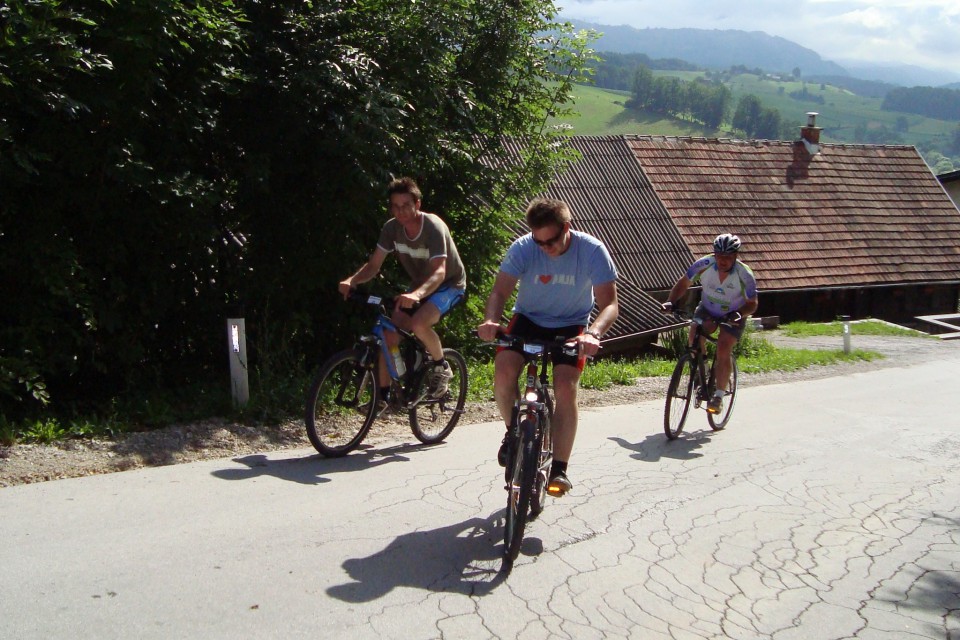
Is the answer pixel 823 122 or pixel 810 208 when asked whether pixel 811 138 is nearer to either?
pixel 810 208

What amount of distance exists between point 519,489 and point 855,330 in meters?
20.8

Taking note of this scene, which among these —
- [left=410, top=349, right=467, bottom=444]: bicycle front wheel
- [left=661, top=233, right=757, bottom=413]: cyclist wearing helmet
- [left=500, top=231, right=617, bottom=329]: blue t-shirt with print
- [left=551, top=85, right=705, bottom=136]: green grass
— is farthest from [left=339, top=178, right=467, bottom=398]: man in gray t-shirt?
[left=551, top=85, right=705, bottom=136]: green grass

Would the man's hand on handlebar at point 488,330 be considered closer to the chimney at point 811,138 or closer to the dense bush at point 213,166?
the dense bush at point 213,166

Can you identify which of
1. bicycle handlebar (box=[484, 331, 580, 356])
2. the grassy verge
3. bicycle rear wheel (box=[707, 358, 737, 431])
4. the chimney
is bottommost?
bicycle rear wheel (box=[707, 358, 737, 431])

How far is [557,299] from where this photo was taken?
5.67 meters

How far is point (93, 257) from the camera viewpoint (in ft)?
24.4

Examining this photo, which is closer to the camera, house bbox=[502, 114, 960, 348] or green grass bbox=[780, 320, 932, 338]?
green grass bbox=[780, 320, 932, 338]

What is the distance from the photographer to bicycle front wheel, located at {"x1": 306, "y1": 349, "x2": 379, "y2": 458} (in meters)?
6.84

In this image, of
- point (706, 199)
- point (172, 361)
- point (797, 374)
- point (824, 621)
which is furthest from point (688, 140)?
point (824, 621)

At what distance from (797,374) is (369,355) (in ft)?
28.1

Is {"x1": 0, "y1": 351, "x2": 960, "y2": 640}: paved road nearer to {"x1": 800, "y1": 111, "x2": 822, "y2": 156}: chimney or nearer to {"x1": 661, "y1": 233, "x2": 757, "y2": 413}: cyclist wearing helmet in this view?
{"x1": 661, "y1": 233, "x2": 757, "y2": 413}: cyclist wearing helmet

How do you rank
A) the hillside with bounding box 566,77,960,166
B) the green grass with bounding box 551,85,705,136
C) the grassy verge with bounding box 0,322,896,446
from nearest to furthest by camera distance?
the grassy verge with bounding box 0,322,896,446 < the green grass with bounding box 551,85,705,136 < the hillside with bounding box 566,77,960,166

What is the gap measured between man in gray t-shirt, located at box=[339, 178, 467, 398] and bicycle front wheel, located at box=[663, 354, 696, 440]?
92.7 inches

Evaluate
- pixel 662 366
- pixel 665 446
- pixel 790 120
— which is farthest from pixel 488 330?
pixel 790 120
